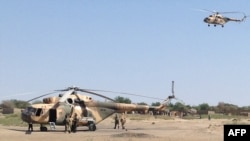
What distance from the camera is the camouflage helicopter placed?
35.9 meters

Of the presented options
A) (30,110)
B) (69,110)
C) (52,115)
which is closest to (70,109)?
(69,110)

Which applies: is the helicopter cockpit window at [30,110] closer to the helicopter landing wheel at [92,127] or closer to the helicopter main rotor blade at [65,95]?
the helicopter main rotor blade at [65,95]

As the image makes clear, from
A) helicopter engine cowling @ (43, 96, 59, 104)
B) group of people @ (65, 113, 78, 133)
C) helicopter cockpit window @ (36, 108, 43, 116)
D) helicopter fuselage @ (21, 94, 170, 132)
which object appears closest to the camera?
group of people @ (65, 113, 78, 133)

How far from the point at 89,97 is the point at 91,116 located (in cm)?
151

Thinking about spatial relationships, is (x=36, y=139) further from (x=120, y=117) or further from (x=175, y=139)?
(x=120, y=117)

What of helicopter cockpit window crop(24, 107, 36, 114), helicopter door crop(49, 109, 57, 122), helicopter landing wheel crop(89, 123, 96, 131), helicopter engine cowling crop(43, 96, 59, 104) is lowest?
helicopter landing wheel crop(89, 123, 96, 131)

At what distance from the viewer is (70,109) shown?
3712cm

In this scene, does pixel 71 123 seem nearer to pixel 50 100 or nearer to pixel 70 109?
pixel 70 109

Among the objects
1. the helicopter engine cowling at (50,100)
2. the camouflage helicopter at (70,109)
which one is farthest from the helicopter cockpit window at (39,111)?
the helicopter engine cowling at (50,100)

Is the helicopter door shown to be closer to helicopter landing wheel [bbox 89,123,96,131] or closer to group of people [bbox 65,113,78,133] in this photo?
group of people [bbox 65,113,78,133]

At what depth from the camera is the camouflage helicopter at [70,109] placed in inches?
1414

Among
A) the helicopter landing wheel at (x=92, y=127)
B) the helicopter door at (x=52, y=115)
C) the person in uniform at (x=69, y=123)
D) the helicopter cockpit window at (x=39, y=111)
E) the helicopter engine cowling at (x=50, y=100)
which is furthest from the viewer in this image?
the helicopter landing wheel at (x=92, y=127)

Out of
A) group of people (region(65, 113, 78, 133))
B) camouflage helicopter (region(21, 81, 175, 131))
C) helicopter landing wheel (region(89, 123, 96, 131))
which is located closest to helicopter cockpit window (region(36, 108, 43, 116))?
camouflage helicopter (region(21, 81, 175, 131))

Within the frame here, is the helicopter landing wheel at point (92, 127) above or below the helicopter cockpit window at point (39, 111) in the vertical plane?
below
